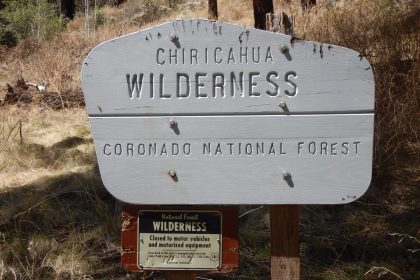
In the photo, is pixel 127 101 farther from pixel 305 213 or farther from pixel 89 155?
pixel 89 155

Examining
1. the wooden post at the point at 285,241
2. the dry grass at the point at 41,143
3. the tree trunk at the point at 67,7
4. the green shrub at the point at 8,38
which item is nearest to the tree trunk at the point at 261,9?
Answer: the dry grass at the point at 41,143

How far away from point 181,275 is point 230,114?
0.63m

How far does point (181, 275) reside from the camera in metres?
2.22

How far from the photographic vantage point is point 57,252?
3.59 meters

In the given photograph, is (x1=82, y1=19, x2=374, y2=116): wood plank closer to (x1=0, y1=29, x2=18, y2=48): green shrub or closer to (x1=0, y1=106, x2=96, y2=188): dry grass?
(x1=0, y1=106, x2=96, y2=188): dry grass

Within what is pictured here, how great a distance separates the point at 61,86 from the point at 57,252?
4025 millimetres

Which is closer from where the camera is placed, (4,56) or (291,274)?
(291,274)

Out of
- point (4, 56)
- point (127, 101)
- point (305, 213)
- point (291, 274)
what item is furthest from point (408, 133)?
point (4, 56)

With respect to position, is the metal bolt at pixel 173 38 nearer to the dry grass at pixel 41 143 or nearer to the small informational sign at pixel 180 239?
the small informational sign at pixel 180 239

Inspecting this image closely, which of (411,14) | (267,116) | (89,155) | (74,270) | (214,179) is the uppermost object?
(411,14)

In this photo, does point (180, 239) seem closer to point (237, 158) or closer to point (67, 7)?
point (237, 158)

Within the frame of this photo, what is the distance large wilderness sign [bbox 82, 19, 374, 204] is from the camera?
2.01 meters

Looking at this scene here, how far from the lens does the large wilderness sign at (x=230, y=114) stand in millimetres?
2008

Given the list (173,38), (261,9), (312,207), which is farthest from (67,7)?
(173,38)
